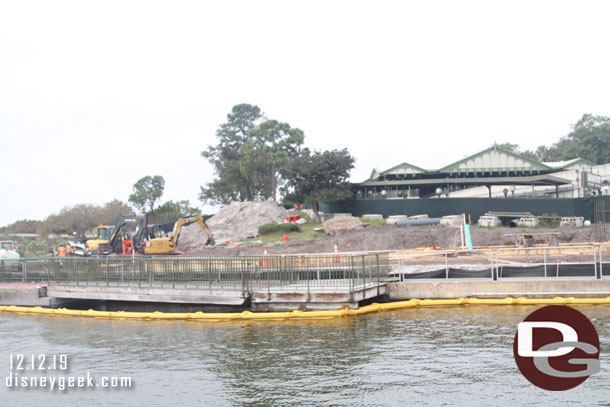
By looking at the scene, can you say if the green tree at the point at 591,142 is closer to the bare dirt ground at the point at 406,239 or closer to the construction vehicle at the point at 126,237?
the bare dirt ground at the point at 406,239

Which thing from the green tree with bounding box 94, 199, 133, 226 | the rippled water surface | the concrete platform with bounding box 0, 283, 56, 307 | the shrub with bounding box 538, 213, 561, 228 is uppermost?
the green tree with bounding box 94, 199, 133, 226

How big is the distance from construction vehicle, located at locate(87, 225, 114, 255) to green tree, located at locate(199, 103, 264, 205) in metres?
38.8

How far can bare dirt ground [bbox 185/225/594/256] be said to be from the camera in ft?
123

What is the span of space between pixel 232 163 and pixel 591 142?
60487mm

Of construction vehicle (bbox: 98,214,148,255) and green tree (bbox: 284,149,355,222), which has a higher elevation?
green tree (bbox: 284,149,355,222)

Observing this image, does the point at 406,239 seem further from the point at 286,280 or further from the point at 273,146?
the point at 273,146

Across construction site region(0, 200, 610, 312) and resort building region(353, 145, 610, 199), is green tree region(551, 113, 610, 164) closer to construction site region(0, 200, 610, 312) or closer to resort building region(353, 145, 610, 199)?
resort building region(353, 145, 610, 199)

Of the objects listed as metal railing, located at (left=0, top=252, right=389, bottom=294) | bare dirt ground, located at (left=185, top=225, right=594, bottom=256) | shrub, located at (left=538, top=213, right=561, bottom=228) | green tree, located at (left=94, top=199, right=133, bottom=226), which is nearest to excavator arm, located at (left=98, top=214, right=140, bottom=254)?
bare dirt ground, located at (left=185, top=225, right=594, bottom=256)

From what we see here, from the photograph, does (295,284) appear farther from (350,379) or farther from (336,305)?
(350,379)

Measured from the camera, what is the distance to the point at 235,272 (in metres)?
21.1

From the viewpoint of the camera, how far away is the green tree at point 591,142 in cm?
8819

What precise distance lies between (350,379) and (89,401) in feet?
18.1

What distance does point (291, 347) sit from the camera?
587 inches

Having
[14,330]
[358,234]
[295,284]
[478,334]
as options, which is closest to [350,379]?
[478,334]
